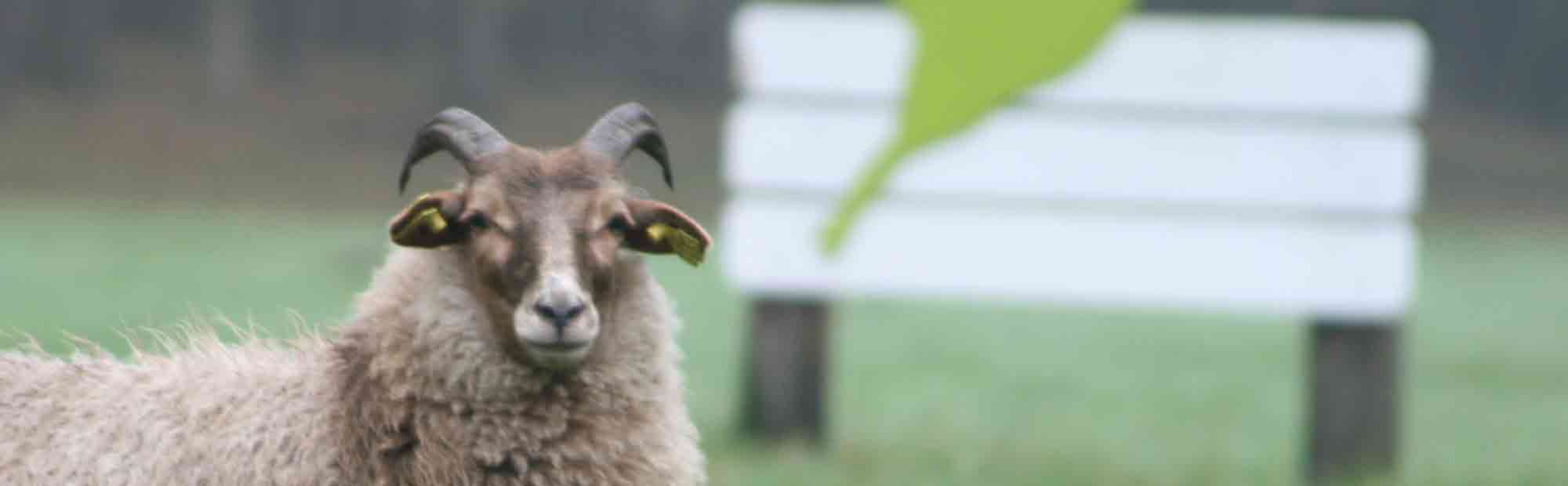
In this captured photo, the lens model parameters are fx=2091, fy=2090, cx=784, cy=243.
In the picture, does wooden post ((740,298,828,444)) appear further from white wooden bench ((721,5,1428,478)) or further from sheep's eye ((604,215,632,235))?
sheep's eye ((604,215,632,235))

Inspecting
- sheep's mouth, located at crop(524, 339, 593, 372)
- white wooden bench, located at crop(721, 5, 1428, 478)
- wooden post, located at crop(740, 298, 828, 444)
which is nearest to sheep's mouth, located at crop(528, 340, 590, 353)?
sheep's mouth, located at crop(524, 339, 593, 372)

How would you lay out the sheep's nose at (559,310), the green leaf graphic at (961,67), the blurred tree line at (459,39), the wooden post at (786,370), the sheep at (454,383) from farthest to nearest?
1. the blurred tree line at (459,39)
2. the wooden post at (786,370)
3. the green leaf graphic at (961,67)
4. the sheep at (454,383)
5. the sheep's nose at (559,310)

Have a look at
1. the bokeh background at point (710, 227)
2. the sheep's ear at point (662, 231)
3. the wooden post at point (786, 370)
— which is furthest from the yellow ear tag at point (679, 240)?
the wooden post at point (786, 370)

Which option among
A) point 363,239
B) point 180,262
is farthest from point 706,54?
point 180,262

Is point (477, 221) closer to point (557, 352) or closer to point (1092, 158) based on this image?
point (557, 352)

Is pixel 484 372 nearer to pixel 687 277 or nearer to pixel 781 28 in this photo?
pixel 781 28

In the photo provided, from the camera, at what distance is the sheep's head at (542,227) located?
3.72 meters

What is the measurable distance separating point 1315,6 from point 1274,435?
2.10 m

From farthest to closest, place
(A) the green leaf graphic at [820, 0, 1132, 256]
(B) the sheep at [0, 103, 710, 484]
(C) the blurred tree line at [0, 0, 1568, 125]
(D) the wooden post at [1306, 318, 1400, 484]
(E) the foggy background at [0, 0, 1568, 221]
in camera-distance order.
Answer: (C) the blurred tree line at [0, 0, 1568, 125] < (E) the foggy background at [0, 0, 1568, 221] < (D) the wooden post at [1306, 318, 1400, 484] < (A) the green leaf graphic at [820, 0, 1132, 256] < (B) the sheep at [0, 103, 710, 484]

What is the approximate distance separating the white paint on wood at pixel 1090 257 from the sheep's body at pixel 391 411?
147 inches

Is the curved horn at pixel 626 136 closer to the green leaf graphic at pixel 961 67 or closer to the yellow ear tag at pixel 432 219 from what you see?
the yellow ear tag at pixel 432 219

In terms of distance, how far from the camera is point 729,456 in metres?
7.66

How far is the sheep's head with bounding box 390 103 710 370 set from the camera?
372cm

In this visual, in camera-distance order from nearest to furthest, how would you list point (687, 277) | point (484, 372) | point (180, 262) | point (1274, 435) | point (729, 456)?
1. point (484, 372)
2. point (729, 456)
3. point (1274, 435)
4. point (180, 262)
5. point (687, 277)
